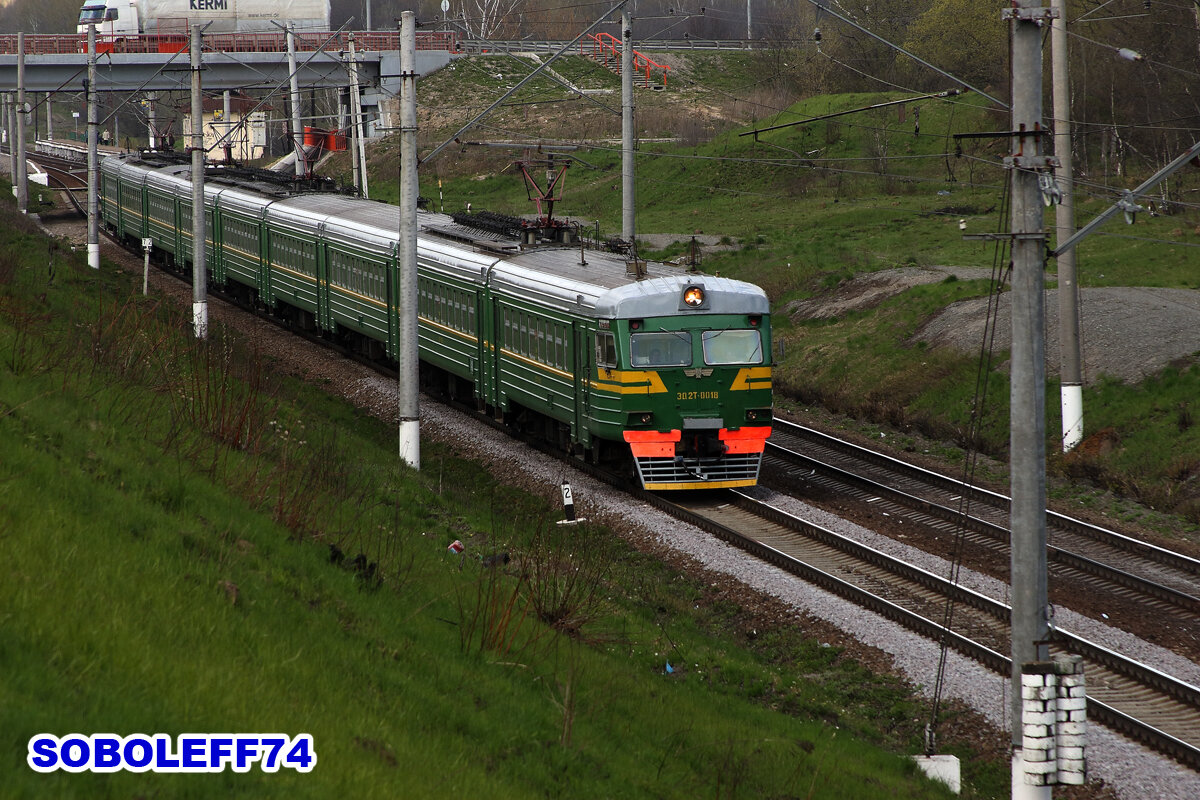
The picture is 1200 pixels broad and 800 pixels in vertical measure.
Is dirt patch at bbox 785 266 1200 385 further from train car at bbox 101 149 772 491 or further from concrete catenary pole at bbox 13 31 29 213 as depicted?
concrete catenary pole at bbox 13 31 29 213

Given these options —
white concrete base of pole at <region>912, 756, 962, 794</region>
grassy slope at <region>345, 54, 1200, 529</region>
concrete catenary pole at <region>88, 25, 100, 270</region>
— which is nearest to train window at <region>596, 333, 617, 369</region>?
grassy slope at <region>345, 54, 1200, 529</region>

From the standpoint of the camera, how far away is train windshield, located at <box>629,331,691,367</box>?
58.7 ft

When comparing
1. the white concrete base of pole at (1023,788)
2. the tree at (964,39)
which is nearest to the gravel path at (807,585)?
the white concrete base of pole at (1023,788)

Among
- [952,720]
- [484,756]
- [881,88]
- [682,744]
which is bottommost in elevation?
[952,720]

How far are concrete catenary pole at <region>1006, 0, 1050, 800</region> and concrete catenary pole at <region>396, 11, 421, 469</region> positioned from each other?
36.4 ft

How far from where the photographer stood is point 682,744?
897 centimetres

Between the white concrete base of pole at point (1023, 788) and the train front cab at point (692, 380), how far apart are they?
9.45 m

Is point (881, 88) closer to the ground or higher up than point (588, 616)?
higher up

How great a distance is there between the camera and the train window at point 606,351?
1797 centimetres

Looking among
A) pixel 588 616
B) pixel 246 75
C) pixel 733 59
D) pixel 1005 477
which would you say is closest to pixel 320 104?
pixel 733 59

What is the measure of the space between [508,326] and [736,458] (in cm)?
497

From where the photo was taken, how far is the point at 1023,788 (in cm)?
871

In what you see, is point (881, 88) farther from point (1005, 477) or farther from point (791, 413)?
point (1005, 477)

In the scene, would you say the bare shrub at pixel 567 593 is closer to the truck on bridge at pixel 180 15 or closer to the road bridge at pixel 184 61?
the road bridge at pixel 184 61
